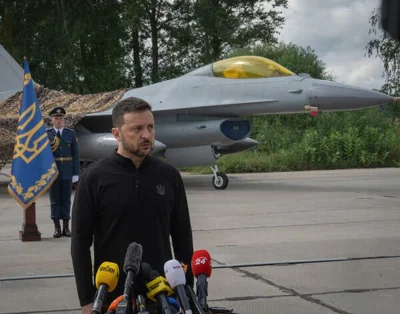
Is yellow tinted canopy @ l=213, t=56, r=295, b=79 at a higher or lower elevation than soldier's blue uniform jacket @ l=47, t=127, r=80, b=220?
higher

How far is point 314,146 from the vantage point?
2362 cm

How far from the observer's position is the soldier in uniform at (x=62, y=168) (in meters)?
9.98

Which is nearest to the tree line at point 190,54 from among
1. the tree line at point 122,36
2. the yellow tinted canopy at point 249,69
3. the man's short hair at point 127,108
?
the tree line at point 122,36

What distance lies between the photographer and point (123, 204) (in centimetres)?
342

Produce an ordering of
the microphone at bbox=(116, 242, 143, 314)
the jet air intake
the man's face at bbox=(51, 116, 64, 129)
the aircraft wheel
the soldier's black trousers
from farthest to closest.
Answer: the aircraft wheel, the jet air intake, the man's face at bbox=(51, 116, 64, 129), the soldier's black trousers, the microphone at bbox=(116, 242, 143, 314)

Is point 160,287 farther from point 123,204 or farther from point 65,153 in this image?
point 65,153

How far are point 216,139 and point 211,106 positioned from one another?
2.31ft

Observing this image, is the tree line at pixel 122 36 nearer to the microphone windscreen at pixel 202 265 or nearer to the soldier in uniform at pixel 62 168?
the soldier in uniform at pixel 62 168

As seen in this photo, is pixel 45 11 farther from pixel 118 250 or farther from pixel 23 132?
pixel 118 250

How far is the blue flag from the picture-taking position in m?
9.57

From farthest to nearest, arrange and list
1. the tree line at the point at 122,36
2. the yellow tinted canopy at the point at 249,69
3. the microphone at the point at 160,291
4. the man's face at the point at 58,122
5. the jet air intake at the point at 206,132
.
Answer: the tree line at the point at 122,36, the jet air intake at the point at 206,132, the yellow tinted canopy at the point at 249,69, the man's face at the point at 58,122, the microphone at the point at 160,291

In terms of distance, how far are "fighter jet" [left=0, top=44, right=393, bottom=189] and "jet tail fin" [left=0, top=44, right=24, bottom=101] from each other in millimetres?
3480

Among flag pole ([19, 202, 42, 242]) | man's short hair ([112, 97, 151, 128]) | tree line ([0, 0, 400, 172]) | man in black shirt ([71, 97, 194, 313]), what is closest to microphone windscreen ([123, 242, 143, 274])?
man in black shirt ([71, 97, 194, 313])

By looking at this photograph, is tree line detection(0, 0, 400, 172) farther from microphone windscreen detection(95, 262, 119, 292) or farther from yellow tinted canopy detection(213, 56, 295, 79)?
microphone windscreen detection(95, 262, 119, 292)
